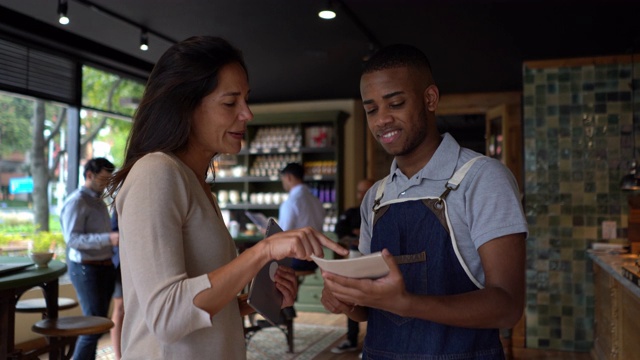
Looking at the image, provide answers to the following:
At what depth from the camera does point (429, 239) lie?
4.98 ft

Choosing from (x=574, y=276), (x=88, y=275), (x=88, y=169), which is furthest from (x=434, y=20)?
(x=88, y=275)

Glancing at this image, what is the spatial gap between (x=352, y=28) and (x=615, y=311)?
10.9 ft

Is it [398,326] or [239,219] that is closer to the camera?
[398,326]

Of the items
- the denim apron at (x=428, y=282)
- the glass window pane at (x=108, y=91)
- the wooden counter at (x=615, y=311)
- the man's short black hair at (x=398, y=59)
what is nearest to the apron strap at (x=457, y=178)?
the denim apron at (x=428, y=282)

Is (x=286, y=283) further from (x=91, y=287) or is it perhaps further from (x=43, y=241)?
(x=43, y=241)

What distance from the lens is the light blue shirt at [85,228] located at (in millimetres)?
4832

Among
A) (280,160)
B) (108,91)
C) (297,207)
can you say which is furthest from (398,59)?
(280,160)

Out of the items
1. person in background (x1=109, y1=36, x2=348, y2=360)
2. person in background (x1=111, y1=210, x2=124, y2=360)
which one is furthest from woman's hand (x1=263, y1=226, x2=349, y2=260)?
person in background (x1=111, y1=210, x2=124, y2=360)

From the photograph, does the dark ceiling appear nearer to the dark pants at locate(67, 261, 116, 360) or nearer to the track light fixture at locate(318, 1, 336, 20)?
the track light fixture at locate(318, 1, 336, 20)

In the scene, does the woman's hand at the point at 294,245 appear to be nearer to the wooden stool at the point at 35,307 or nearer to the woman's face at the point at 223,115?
the woman's face at the point at 223,115

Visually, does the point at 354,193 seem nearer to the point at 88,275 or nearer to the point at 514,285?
the point at 88,275

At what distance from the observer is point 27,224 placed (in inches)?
239

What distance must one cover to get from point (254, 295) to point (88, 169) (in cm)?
400

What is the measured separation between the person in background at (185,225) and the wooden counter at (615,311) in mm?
2686
